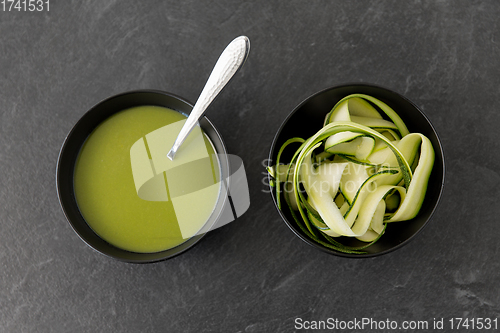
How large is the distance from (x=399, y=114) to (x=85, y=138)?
0.91 meters

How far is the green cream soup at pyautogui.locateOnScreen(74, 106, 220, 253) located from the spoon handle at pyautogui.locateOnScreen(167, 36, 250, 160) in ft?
0.32

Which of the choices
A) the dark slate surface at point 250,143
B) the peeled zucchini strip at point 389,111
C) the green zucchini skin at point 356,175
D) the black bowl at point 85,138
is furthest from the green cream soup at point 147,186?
the peeled zucchini strip at point 389,111

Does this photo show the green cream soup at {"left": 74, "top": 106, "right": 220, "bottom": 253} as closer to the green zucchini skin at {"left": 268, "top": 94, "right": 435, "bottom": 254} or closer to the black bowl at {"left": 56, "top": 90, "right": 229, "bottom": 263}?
the black bowl at {"left": 56, "top": 90, "right": 229, "bottom": 263}

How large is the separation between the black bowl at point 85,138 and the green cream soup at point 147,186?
0.02 meters

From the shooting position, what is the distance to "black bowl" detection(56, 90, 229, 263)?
3.71 feet

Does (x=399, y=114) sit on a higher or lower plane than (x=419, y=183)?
higher

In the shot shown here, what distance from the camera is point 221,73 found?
1041mm

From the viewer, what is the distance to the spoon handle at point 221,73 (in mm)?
1016

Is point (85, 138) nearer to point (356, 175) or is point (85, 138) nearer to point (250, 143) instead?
point (250, 143)

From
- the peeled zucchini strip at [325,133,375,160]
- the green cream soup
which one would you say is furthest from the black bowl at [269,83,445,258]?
the green cream soup

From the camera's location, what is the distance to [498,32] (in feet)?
4.24

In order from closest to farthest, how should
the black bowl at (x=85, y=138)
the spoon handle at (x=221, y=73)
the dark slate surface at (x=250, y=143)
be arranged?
1. the spoon handle at (x=221, y=73)
2. the black bowl at (x=85, y=138)
3. the dark slate surface at (x=250, y=143)

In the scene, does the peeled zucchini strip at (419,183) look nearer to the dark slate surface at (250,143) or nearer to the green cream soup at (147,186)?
the dark slate surface at (250,143)

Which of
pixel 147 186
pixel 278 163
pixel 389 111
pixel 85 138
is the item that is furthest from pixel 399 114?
pixel 85 138
